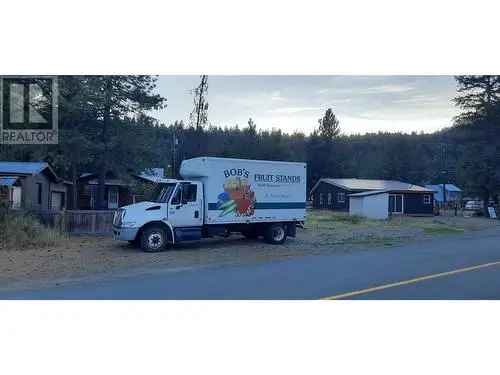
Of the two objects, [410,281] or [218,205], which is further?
[218,205]

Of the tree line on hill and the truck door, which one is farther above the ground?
the tree line on hill

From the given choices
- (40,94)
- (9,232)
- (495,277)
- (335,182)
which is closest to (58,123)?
(40,94)

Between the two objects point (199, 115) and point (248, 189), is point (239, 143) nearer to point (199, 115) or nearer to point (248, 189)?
point (199, 115)

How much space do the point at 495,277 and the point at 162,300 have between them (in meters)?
7.59

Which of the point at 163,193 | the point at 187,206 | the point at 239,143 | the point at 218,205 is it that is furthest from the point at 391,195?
the point at 163,193

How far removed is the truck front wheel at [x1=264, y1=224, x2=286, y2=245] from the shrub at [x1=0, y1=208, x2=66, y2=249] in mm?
7858

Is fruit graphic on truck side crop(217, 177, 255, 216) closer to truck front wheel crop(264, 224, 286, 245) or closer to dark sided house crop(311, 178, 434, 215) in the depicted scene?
truck front wheel crop(264, 224, 286, 245)

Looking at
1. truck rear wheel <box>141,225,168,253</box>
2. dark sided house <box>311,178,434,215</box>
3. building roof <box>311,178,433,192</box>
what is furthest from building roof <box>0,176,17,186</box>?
building roof <box>311,178,433,192</box>

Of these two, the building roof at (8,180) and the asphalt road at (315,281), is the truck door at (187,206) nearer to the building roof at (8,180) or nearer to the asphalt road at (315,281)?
Result: the asphalt road at (315,281)

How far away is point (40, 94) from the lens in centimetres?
1998

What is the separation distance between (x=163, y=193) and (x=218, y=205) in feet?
6.54

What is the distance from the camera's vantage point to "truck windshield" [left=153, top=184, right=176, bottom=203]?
15.4 m

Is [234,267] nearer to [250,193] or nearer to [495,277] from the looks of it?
[250,193]

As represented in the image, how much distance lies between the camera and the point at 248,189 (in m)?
16.7
